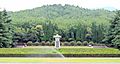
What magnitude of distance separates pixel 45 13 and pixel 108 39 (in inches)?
2137

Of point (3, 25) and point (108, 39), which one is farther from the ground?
point (3, 25)

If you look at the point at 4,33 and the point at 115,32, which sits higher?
the point at 4,33

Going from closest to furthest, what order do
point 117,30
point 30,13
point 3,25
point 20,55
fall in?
point 20,55, point 3,25, point 117,30, point 30,13

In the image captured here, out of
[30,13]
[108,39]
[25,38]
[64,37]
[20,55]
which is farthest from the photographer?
[30,13]

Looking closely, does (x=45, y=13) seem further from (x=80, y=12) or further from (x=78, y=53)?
(x=78, y=53)

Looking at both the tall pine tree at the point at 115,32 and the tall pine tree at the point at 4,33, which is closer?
the tall pine tree at the point at 4,33

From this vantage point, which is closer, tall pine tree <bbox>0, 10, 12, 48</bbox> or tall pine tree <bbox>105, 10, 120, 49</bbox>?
tall pine tree <bbox>0, 10, 12, 48</bbox>

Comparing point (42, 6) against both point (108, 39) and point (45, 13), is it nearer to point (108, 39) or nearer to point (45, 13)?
point (45, 13)

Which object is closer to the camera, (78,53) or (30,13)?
(78,53)

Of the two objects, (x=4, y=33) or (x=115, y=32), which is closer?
(x=4, y=33)

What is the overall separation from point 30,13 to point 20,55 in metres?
76.6

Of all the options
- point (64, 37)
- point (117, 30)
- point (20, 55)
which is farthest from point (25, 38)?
→ point (20, 55)

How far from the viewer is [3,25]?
46.5 metres

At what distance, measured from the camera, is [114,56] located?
3152 centimetres
